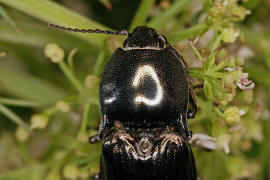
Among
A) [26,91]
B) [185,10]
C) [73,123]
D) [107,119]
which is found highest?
[185,10]

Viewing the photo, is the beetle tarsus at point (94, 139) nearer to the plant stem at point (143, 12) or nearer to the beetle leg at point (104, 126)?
the beetle leg at point (104, 126)

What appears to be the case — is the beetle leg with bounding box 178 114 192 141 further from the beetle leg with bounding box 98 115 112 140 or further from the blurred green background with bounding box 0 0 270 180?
the beetle leg with bounding box 98 115 112 140

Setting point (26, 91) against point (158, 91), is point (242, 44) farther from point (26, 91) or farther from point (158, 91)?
point (26, 91)

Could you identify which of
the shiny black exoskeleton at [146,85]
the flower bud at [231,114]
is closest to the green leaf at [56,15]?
the shiny black exoskeleton at [146,85]

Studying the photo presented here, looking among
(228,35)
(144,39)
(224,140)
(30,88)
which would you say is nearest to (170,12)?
(144,39)

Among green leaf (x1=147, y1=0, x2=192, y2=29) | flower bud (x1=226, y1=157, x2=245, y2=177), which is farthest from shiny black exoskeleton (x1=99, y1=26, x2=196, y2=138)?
flower bud (x1=226, y1=157, x2=245, y2=177)

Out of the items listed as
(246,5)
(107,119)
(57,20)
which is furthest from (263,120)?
(57,20)
